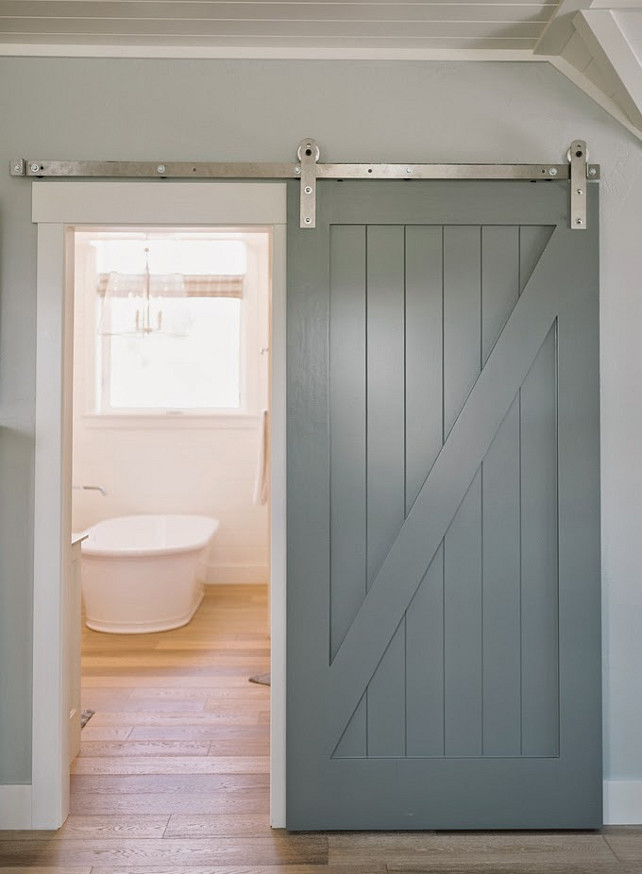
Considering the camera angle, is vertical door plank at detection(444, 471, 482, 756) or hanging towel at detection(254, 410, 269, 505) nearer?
vertical door plank at detection(444, 471, 482, 756)

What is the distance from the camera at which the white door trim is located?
225 cm

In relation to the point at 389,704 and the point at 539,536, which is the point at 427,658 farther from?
the point at 539,536

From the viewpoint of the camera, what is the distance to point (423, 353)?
2.25 m

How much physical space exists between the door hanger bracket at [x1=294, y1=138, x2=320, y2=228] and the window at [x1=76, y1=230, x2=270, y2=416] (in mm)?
2941

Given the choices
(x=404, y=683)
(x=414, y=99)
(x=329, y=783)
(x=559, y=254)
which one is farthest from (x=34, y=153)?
(x=329, y=783)

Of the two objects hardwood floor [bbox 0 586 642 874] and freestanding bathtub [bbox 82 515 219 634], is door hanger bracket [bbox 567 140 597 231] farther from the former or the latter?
freestanding bathtub [bbox 82 515 219 634]

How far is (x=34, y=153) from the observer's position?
225 cm

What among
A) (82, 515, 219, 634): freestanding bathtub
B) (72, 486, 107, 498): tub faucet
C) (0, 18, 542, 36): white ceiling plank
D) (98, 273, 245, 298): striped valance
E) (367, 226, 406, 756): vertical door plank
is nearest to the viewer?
(0, 18, 542, 36): white ceiling plank

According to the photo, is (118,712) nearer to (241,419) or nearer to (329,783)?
(329,783)

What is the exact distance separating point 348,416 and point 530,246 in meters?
0.79

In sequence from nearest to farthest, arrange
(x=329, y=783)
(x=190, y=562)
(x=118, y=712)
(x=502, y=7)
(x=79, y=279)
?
(x=502, y=7) → (x=329, y=783) → (x=118, y=712) → (x=190, y=562) → (x=79, y=279)

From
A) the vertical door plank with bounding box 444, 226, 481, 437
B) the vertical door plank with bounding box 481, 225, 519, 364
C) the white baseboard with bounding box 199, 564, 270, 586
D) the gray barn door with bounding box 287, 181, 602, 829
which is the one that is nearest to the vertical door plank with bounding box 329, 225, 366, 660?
the gray barn door with bounding box 287, 181, 602, 829

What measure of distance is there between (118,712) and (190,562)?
1.31 metres

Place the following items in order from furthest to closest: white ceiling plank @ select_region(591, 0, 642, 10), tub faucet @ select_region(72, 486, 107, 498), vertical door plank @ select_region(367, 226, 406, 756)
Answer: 1. tub faucet @ select_region(72, 486, 107, 498)
2. vertical door plank @ select_region(367, 226, 406, 756)
3. white ceiling plank @ select_region(591, 0, 642, 10)
